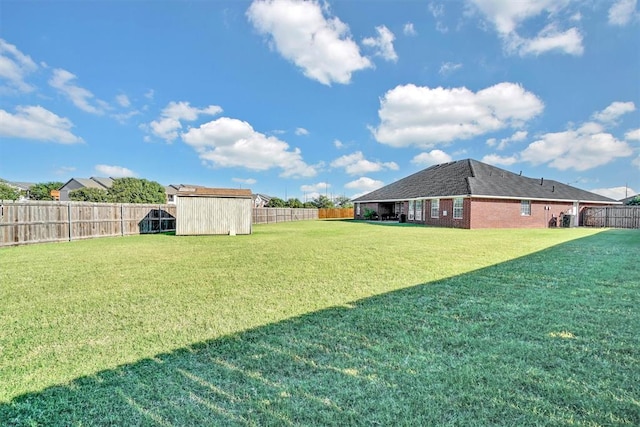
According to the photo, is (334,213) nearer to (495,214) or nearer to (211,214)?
(495,214)

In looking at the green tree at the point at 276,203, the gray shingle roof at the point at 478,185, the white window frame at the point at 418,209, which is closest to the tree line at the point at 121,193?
the green tree at the point at 276,203

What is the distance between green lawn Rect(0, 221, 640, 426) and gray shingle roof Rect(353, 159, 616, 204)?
58.2ft

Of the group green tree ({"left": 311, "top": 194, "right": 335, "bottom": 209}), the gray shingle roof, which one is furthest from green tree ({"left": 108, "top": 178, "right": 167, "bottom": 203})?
the gray shingle roof

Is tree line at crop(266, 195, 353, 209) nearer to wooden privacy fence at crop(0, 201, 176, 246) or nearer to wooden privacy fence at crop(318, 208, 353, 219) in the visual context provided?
wooden privacy fence at crop(318, 208, 353, 219)

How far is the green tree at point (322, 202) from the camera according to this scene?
5510cm

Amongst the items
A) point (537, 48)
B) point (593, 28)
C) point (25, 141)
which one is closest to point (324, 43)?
point (537, 48)

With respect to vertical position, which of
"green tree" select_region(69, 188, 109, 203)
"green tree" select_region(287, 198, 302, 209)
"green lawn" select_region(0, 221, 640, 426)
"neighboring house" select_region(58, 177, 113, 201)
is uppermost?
"neighboring house" select_region(58, 177, 113, 201)

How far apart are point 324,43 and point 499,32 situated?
28.7 feet

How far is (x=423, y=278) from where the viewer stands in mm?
5809

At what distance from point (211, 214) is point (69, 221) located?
6090 millimetres

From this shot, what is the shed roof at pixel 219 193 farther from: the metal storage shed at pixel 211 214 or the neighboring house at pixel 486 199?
the neighboring house at pixel 486 199

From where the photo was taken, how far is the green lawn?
205 centimetres

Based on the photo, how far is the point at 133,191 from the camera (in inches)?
1558

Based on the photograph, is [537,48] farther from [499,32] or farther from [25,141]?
[25,141]
